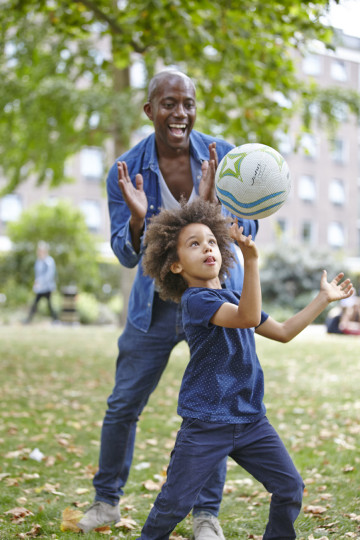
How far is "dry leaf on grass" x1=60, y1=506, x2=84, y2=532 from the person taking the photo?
3.52 meters

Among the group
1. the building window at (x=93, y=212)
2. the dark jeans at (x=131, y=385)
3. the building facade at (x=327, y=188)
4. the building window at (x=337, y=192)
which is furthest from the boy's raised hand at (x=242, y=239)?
the building window at (x=337, y=192)

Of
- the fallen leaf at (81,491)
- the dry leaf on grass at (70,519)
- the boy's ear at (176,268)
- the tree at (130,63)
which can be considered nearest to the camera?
the boy's ear at (176,268)

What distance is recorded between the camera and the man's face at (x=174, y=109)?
346 cm

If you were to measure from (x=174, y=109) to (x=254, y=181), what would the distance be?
867 millimetres

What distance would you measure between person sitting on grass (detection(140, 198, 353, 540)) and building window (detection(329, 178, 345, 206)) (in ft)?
146

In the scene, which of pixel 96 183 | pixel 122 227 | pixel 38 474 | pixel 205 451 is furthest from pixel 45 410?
pixel 96 183

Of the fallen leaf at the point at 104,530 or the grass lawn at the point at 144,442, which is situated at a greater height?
the fallen leaf at the point at 104,530

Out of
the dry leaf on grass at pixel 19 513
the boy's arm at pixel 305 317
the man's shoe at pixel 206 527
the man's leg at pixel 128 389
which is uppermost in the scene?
the boy's arm at pixel 305 317

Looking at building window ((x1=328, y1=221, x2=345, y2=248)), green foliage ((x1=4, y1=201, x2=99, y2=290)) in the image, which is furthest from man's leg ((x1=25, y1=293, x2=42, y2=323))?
building window ((x1=328, y1=221, x2=345, y2=248))

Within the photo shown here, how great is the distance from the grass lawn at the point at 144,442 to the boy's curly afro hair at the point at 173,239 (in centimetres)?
141

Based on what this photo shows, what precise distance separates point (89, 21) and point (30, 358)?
17.1ft

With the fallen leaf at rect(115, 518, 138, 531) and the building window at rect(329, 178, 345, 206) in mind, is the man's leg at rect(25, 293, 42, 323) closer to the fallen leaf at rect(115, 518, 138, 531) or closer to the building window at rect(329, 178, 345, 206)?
the fallen leaf at rect(115, 518, 138, 531)

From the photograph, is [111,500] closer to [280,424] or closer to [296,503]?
[296,503]

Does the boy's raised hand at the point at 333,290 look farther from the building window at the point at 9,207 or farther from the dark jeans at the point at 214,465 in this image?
the building window at the point at 9,207
